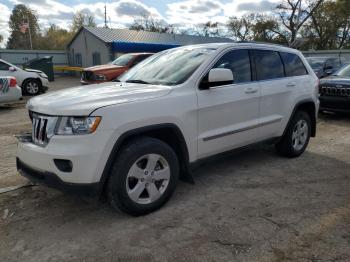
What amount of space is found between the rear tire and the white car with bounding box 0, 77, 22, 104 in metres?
8.48

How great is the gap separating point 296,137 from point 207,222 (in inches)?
110

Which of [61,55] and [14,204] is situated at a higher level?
[61,55]

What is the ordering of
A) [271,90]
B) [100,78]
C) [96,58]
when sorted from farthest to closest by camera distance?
[96,58] → [100,78] → [271,90]

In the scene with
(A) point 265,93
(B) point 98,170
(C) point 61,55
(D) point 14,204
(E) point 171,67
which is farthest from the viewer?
(C) point 61,55

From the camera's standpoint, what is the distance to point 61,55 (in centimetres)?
3659

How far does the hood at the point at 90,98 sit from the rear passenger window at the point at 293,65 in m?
2.44

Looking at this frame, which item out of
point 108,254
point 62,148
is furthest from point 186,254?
point 62,148

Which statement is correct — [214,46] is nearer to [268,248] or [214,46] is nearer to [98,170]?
[98,170]

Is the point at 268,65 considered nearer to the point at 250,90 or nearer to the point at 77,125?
the point at 250,90

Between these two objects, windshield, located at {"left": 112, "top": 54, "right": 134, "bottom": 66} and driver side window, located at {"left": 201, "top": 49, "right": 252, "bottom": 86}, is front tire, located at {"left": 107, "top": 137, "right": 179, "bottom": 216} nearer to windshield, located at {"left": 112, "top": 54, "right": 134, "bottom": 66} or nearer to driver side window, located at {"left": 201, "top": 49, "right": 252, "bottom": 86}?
driver side window, located at {"left": 201, "top": 49, "right": 252, "bottom": 86}

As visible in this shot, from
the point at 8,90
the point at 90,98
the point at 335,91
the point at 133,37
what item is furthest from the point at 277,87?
the point at 133,37

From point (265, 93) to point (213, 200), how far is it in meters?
1.71

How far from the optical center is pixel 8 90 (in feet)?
35.8

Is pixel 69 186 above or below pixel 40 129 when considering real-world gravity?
below
